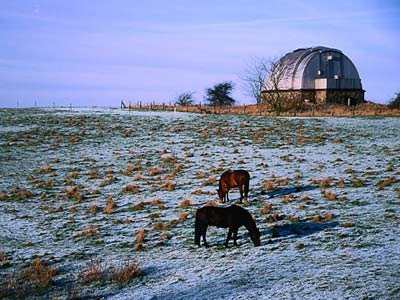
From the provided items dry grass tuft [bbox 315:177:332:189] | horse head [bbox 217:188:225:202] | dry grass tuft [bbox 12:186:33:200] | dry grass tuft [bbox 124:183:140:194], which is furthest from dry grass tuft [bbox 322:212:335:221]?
dry grass tuft [bbox 12:186:33:200]

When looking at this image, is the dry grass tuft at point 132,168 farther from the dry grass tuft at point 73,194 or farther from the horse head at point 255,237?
the horse head at point 255,237

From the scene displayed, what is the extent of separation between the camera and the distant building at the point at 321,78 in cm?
6462

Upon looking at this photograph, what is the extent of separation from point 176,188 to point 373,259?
35.1ft

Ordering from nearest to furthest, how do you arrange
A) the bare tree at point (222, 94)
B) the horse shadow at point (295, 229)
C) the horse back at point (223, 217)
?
the horse back at point (223, 217)
the horse shadow at point (295, 229)
the bare tree at point (222, 94)

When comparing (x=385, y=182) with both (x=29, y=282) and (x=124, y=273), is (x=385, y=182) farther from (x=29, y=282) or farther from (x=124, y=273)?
(x=29, y=282)

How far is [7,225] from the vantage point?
15.7 meters

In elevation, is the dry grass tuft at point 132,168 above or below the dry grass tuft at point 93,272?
above

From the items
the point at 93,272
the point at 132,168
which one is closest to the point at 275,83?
the point at 132,168

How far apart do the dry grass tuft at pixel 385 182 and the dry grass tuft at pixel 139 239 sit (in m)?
9.29

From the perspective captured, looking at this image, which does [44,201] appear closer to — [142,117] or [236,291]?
[236,291]

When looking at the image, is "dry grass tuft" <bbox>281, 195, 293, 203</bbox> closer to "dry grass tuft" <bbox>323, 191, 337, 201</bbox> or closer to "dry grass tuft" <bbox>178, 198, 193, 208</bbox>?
"dry grass tuft" <bbox>323, 191, 337, 201</bbox>

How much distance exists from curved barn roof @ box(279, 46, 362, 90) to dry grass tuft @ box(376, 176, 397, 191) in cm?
4739

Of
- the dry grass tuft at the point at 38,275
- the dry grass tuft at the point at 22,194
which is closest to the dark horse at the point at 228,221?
the dry grass tuft at the point at 38,275

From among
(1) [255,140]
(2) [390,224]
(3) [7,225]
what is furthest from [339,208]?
(1) [255,140]
